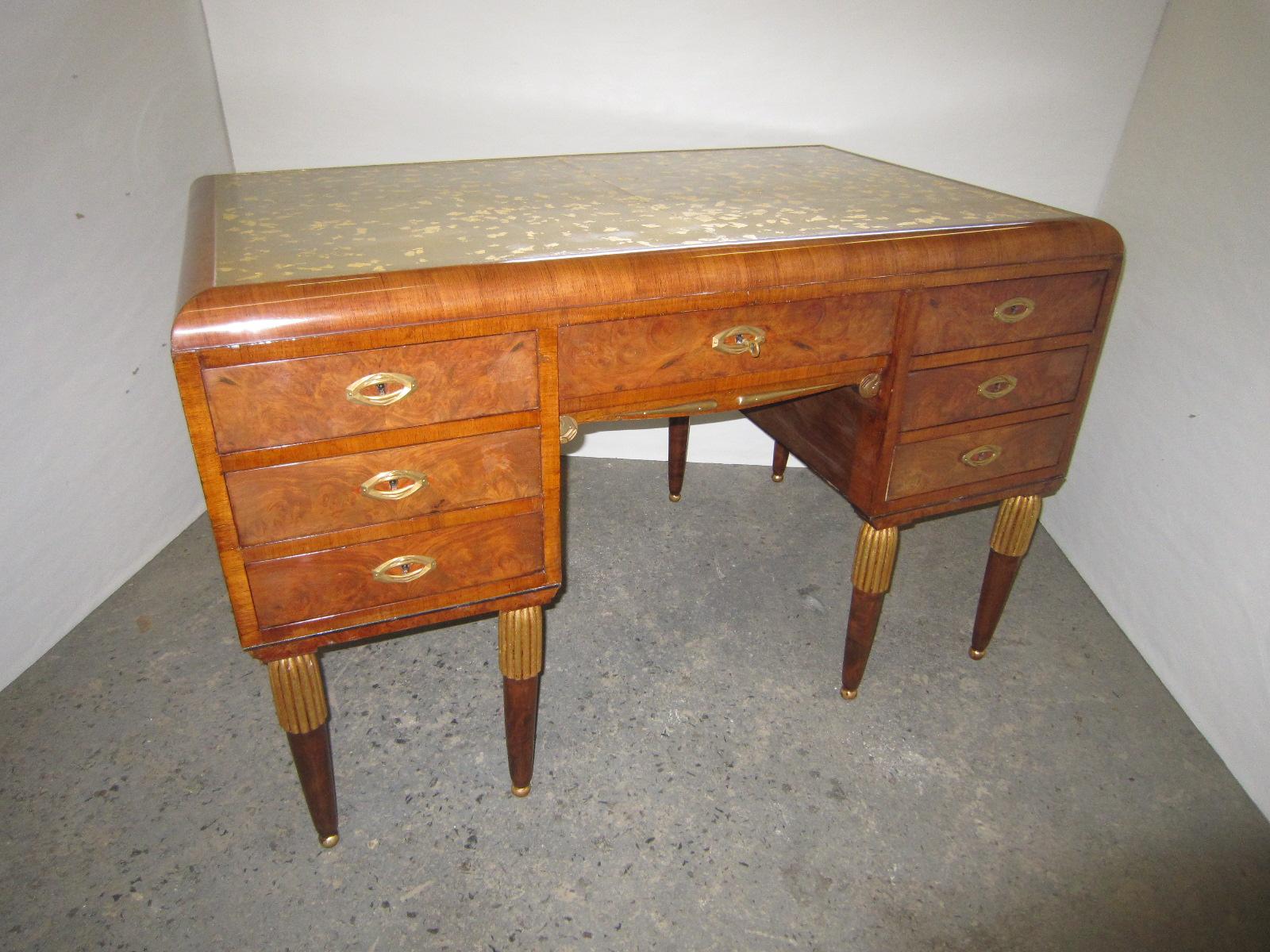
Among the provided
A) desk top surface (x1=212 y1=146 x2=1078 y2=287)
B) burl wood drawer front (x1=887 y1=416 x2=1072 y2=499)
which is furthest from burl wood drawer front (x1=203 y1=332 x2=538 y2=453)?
burl wood drawer front (x1=887 y1=416 x2=1072 y2=499)

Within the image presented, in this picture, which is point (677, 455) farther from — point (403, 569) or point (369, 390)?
point (369, 390)

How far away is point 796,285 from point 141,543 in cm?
157

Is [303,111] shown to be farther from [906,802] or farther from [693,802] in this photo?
[906,802]

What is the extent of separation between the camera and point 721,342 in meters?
1.13

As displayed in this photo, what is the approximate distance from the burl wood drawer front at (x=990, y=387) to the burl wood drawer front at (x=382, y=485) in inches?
23.0

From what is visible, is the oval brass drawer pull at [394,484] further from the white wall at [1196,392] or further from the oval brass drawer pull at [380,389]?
the white wall at [1196,392]

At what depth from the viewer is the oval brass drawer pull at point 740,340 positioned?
1.13 m

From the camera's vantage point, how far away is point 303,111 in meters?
1.84

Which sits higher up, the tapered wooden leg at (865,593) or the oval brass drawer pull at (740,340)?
the oval brass drawer pull at (740,340)

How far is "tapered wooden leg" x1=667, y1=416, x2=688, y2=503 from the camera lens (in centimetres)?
205

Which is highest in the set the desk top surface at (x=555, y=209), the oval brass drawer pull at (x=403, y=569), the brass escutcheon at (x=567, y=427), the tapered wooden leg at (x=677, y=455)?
the desk top surface at (x=555, y=209)

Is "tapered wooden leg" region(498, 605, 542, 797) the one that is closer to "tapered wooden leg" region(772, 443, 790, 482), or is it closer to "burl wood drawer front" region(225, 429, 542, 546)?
"burl wood drawer front" region(225, 429, 542, 546)

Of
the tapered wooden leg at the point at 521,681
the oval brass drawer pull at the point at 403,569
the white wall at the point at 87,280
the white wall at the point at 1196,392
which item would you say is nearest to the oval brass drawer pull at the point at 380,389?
the oval brass drawer pull at the point at 403,569

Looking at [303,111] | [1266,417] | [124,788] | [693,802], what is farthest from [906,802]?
[303,111]
